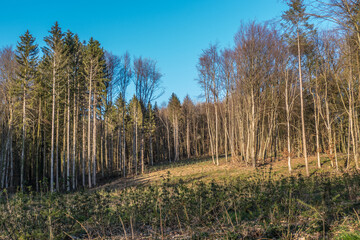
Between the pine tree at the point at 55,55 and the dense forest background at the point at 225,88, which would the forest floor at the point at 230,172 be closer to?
the dense forest background at the point at 225,88

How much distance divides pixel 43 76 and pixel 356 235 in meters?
22.6

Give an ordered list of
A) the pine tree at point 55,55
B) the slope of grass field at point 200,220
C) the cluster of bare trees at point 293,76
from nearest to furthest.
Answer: the slope of grass field at point 200,220, the cluster of bare trees at point 293,76, the pine tree at point 55,55

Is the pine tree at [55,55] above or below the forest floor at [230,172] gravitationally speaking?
above

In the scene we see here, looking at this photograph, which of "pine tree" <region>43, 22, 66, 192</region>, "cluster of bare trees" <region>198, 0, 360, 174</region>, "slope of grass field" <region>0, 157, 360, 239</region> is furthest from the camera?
"pine tree" <region>43, 22, 66, 192</region>

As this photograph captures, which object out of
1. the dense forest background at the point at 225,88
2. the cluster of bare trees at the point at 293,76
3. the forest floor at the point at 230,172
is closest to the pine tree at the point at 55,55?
the dense forest background at the point at 225,88

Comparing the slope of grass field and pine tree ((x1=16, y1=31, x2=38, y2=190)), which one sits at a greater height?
pine tree ((x1=16, y1=31, x2=38, y2=190))

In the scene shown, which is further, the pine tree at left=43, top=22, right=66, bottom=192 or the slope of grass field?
the pine tree at left=43, top=22, right=66, bottom=192

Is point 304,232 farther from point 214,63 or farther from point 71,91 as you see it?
point 71,91

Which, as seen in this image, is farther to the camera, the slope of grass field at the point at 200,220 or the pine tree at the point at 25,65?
the pine tree at the point at 25,65

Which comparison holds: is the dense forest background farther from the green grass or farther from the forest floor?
the green grass

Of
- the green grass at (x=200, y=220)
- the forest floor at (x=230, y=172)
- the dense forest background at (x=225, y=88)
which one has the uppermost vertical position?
the dense forest background at (x=225, y=88)

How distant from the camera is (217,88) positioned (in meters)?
21.1

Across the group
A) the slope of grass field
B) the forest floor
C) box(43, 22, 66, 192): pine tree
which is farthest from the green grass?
box(43, 22, 66, 192): pine tree

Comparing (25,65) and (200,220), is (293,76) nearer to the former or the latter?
(200,220)
